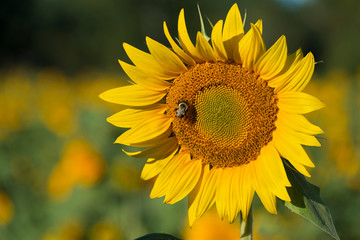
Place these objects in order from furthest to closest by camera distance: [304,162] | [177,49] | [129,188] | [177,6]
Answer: [177,6], [129,188], [177,49], [304,162]

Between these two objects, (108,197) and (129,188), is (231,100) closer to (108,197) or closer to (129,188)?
(129,188)

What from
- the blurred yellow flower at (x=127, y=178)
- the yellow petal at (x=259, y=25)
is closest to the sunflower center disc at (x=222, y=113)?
the yellow petal at (x=259, y=25)

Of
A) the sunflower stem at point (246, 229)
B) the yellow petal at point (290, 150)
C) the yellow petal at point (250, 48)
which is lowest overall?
the sunflower stem at point (246, 229)

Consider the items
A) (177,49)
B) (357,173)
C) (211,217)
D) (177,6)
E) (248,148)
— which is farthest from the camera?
(177,6)

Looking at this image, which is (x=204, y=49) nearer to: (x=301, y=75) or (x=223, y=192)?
(x=301, y=75)

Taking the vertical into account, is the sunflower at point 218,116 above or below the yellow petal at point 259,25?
below

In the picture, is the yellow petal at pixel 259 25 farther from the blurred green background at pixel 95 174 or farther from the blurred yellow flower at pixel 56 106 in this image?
the blurred yellow flower at pixel 56 106

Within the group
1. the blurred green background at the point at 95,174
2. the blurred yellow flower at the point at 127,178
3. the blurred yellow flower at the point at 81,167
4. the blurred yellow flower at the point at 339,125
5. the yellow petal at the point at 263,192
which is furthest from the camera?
the blurred yellow flower at the point at 81,167

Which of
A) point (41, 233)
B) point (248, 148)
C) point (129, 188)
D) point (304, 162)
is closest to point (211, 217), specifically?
point (129, 188)
